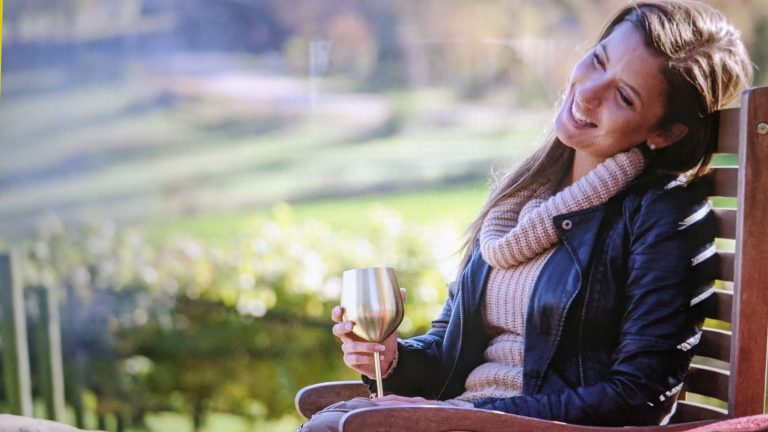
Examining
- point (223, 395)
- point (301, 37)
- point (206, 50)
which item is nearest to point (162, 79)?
point (206, 50)

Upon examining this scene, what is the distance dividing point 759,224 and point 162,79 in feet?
8.05

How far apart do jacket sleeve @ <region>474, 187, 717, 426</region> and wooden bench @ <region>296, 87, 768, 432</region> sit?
0.06 metres

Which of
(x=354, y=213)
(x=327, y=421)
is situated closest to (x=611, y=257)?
(x=327, y=421)

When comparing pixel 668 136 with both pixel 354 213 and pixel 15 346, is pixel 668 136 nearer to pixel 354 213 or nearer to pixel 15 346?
pixel 354 213

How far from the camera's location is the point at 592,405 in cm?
184

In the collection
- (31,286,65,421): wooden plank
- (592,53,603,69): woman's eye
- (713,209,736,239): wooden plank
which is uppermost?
(592,53,603,69): woman's eye

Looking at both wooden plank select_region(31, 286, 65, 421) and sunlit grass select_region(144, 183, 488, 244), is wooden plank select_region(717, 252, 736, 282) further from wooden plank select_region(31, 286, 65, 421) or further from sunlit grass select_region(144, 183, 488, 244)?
wooden plank select_region(31, 286, 65, 421)

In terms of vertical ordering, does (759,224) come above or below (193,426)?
above

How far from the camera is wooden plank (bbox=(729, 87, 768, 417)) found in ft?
6.20

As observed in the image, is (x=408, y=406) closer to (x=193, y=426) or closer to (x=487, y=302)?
(x=487, y=302)

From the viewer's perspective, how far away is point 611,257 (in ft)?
6.42

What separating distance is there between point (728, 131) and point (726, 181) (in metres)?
0.09

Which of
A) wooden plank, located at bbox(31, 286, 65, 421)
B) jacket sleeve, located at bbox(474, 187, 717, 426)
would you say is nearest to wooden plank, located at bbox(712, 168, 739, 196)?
jacket sleeve, located at bbox(474, 187, 717, 426)

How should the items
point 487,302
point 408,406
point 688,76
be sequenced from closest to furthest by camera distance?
point 408,406
point 688,76
point 487,302
